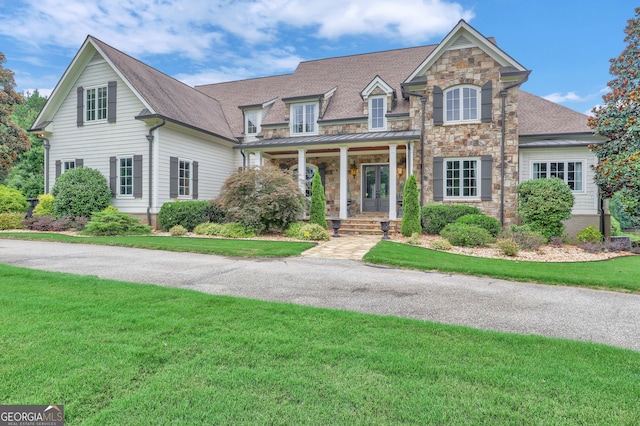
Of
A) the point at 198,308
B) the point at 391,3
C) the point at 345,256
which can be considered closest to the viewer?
the point at 198,308

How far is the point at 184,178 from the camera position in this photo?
15.3 metres

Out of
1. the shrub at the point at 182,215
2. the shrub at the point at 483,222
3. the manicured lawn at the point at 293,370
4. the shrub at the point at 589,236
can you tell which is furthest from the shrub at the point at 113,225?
the shrub at the point at 589,236

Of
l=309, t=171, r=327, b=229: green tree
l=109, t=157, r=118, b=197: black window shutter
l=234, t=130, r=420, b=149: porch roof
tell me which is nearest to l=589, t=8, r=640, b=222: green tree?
l=234, t=130, r=420, b=149: porch roof

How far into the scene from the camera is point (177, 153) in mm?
14758

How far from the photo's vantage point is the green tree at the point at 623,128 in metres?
11.0

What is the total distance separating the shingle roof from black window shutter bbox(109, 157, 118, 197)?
3.14 metres

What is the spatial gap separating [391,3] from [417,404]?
1637 centimetres

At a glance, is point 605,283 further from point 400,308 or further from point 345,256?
point 345,256

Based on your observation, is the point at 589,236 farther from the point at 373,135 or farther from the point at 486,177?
the point at 373,135

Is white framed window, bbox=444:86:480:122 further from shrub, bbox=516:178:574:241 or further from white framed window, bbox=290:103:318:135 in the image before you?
white framed window, bbox=290:103:318:135

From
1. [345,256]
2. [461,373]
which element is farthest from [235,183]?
[461,373]

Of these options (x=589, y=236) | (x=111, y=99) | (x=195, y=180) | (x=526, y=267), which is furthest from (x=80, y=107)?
(x=589, y=236)

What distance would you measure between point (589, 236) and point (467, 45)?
28.2 ft

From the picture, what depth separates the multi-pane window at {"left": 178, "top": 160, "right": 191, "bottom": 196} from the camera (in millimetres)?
15039
